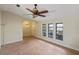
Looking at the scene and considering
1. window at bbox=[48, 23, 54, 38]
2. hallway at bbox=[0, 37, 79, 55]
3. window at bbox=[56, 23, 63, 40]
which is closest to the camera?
hallway at bbox=[0, 37, 79, 55]

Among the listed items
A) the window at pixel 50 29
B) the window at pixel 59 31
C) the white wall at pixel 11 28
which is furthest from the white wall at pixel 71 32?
the white wall at pixel 11 28

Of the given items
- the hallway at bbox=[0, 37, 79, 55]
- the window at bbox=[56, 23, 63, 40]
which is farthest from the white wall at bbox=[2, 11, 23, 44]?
the window at bbox=[56, 23, 63, 40]

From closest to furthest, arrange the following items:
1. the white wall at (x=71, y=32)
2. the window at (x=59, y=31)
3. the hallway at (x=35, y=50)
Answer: the hallway at (x=35, y=50) → the white wall at (x=71, y=32) → the window at (x=59, y=31)

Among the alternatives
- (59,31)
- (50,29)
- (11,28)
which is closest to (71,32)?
(59,31)

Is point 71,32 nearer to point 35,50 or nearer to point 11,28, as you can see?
point 35,50

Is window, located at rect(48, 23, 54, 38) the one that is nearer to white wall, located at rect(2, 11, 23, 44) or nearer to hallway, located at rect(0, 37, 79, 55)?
hallway, located at rect(0, 37, 79, 55)

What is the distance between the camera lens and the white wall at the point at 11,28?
6.02 meters

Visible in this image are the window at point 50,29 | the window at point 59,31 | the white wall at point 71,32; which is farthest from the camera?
the window at point 50,29

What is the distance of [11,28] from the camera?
21.0 ft

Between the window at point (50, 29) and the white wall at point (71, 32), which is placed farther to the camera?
the window at point (50, 29)

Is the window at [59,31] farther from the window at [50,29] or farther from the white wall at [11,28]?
the white wall at [11,28]

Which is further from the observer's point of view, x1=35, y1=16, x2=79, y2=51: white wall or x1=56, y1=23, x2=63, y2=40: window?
x1=56, y1=23, x2=63, y2=40: window

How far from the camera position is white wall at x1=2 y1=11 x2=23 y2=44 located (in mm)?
6020

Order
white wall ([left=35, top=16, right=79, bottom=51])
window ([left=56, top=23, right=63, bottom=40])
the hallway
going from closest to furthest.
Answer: the hallway, white wall ([left=35, top=16, right=79, bottom=51]), window ([left=56, top=23, right=63, bottom=40])
